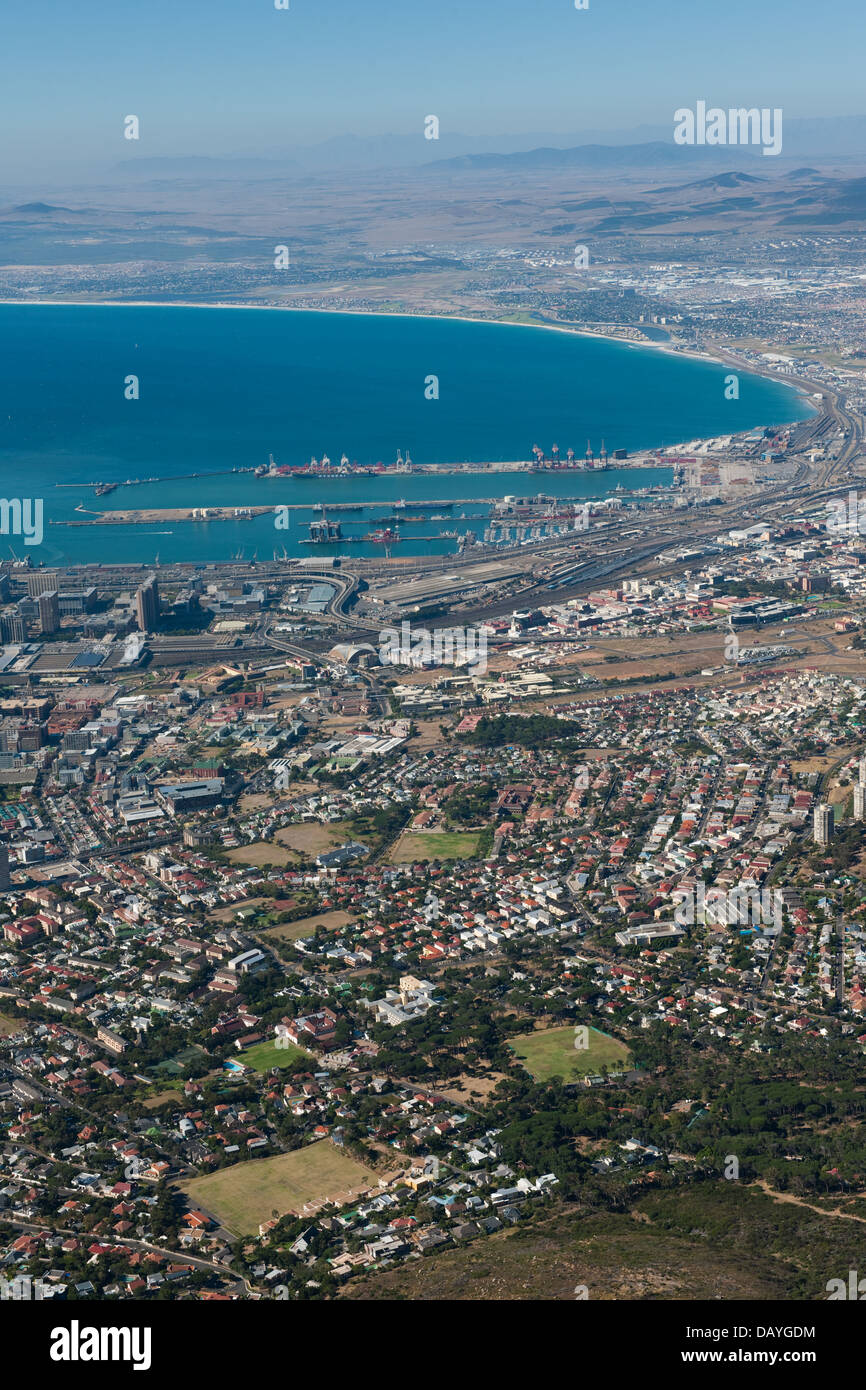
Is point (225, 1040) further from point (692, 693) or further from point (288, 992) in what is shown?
point (692, 693)

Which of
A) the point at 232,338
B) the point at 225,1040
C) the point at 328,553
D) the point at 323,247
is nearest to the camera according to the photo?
the point at 225,1040

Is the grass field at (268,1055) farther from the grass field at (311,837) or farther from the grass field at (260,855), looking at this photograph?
the grass field at (311,837)

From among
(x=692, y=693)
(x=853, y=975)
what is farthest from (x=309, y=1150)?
(x=692, y=693)

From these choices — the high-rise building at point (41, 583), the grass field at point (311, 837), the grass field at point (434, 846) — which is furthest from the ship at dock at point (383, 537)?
the grass field at point (434, 846)

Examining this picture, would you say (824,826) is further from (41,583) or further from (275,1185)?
(41,583)

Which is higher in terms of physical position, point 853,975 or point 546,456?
point 546,456

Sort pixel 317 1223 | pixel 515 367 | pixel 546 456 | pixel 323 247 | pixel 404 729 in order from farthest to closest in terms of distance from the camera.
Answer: pixel 323 247
pixel 515 367
pixel 546 456
pixel 404 729
pixel 317 1223
